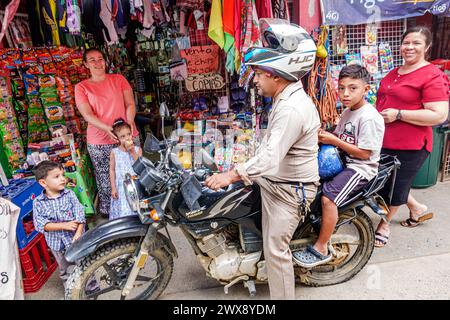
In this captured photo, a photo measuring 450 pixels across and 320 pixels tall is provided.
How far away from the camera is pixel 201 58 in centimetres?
436

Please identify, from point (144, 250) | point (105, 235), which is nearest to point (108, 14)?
point (105, 235)

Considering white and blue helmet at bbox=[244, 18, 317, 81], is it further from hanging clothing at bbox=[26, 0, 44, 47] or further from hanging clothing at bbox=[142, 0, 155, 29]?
hanging clothing at bbox=[26, 0, 44, 47]

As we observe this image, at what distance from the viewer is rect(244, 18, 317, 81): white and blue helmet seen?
1955 millimetres

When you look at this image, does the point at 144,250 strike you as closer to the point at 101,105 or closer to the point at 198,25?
the point at 101,105

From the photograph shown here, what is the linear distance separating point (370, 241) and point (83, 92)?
3152mm

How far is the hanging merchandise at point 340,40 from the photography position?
13.7 ft

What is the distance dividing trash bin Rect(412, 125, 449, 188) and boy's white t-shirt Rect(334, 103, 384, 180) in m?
2.25

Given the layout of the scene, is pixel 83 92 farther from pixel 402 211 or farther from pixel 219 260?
pixel 402 211

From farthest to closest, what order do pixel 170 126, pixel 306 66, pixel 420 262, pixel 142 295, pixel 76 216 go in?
pixel 170 126 < pixel 420 262 < pixel 76 216 < pixel 142 295 < pixel 306 66

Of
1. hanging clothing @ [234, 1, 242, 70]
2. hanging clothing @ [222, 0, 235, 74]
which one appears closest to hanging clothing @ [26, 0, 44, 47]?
hanging clothing @ [222, 0, 235, 74]

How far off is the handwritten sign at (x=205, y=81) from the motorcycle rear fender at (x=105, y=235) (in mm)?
2600
